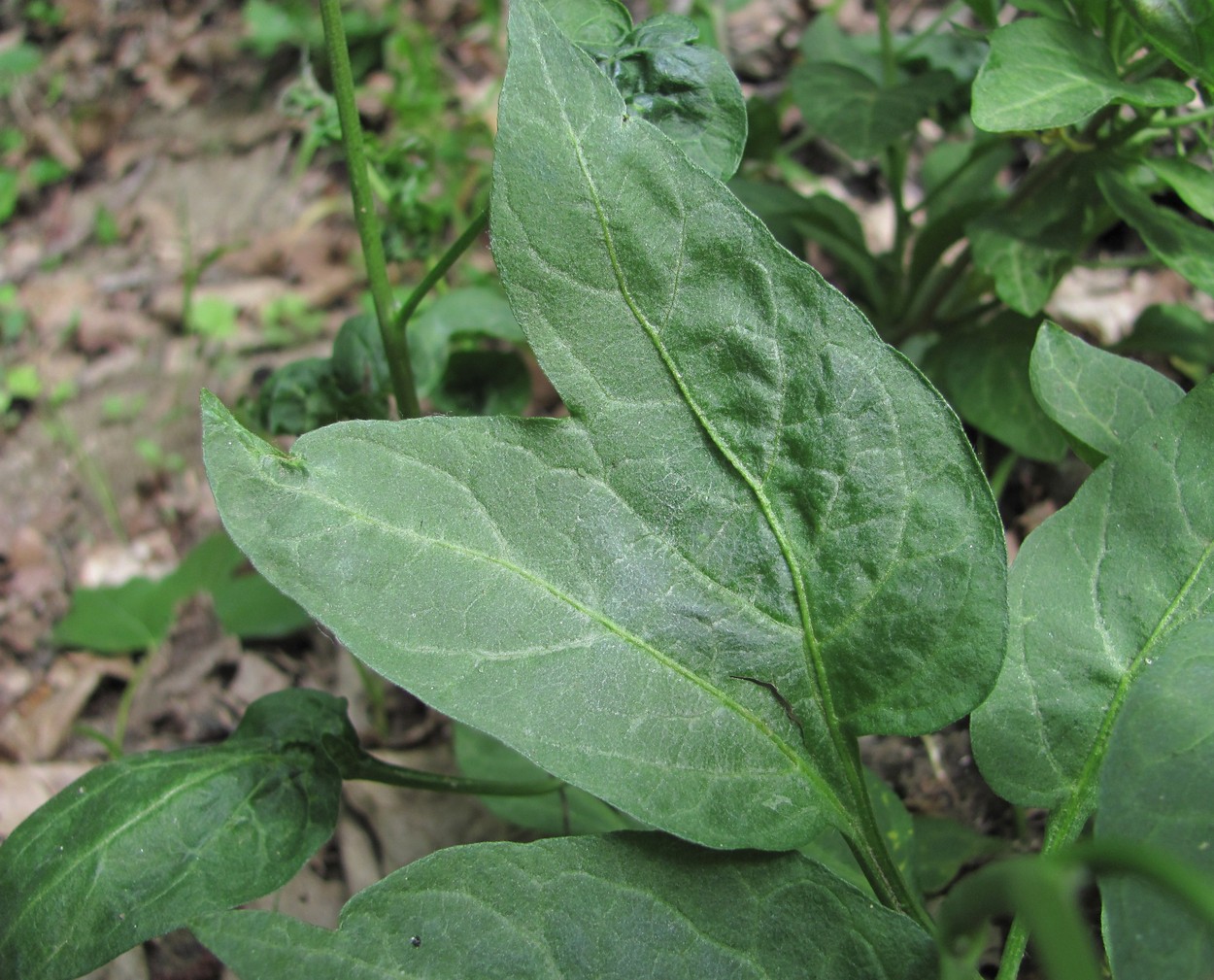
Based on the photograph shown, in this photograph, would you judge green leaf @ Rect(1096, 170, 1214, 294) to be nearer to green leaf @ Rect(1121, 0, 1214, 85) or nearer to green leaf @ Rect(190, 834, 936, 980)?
green leaf @ Rect(1121, 0, 1214, 85)

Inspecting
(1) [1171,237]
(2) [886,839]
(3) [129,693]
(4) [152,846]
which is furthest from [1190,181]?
(3) [129,693]

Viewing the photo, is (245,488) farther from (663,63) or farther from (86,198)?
(86,198)

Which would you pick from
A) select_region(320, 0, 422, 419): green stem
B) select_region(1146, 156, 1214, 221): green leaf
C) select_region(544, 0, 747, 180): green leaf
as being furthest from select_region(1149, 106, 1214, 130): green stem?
select_region(320, 0, 422, 419): green stem

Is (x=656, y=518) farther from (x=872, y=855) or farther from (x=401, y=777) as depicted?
(x=401, y=777)

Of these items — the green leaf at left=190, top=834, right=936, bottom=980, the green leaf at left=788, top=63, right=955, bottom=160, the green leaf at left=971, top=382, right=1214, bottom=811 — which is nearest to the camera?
the green leaf at left=190, top=834, right=936, bottom=980

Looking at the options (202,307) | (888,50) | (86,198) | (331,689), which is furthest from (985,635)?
(86,198)

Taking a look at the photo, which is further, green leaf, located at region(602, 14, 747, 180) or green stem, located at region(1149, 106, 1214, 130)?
green stem, located at region(1149, 106, 1214, 130)

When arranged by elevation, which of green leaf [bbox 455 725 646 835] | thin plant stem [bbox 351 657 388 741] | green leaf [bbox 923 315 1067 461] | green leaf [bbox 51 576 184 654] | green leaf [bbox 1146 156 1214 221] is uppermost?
green leaf [bbox 1146 156 1214 221]

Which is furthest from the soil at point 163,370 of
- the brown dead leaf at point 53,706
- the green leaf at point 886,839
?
the green leaf at point 886,839
